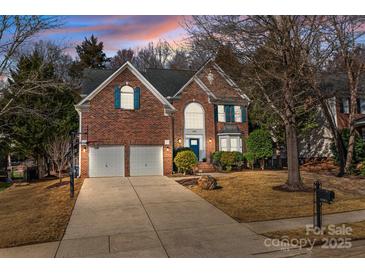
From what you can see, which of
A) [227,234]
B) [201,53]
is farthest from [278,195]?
[201,53]

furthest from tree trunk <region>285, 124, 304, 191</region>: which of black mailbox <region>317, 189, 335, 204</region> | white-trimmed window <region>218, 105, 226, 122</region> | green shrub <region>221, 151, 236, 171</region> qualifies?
white-trimmed window <region>218, 105, 226, 122</region>

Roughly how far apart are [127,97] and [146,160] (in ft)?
14.9

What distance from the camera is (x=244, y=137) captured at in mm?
22953

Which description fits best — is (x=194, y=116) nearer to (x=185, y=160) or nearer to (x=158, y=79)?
(x=185, y=160)

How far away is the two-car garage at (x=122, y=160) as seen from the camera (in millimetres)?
18016

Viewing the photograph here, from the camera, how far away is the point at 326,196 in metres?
6.91

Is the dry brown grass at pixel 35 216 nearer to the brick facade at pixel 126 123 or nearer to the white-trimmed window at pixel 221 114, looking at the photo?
the brick facade at pixel 126 123

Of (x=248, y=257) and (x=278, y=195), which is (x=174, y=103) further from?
(x=248, y=257)

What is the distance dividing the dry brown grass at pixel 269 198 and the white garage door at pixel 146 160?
217 inches

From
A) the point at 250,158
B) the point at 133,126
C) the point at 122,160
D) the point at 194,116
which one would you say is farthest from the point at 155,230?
the point at 194,116

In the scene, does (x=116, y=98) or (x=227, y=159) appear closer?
(x=116, y=98)

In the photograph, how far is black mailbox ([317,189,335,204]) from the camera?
680 centimetres

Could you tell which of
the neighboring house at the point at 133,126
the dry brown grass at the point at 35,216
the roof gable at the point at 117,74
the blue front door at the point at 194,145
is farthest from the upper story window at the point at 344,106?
the dry brown grass at the point at 35,216

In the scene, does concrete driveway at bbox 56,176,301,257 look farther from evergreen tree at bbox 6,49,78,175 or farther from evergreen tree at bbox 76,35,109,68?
evergreen tree at bbox 76,35,109,68
